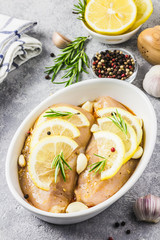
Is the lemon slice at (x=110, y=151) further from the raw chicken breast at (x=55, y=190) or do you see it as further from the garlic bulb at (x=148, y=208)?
the garlic bulb at (x=148, y=208)

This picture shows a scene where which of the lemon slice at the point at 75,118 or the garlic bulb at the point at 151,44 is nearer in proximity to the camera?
the lemon slice at the point at 75,118

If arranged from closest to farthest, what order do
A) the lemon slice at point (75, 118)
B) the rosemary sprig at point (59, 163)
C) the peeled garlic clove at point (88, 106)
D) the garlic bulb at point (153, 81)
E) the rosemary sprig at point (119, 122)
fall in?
the rosemary sprig at point (59, 163), the rosemary sprig at point (119, 122), the lemon slice at point (75, 118), the peeled garlic clove at point (88, 106), the garlic bulb at point (153, 81)

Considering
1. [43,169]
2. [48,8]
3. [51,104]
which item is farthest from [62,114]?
[48,8]

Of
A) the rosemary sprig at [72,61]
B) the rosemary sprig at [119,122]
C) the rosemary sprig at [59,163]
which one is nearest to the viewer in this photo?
the rosemary sprig at [59,163]

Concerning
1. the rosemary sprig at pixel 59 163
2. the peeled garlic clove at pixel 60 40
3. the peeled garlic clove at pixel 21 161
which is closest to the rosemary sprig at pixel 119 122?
the rosemary sprig at pixel 59 163

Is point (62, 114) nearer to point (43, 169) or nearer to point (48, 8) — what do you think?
point (43, 169)

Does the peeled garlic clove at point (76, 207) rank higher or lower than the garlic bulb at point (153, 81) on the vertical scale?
lower

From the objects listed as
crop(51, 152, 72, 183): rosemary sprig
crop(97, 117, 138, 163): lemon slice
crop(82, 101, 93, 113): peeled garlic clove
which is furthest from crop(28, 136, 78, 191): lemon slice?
crop(82, 101, 93, 113): peeled garlic clove
